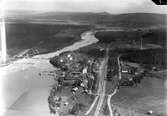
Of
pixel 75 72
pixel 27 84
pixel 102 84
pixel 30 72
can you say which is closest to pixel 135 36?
pixel 102 84

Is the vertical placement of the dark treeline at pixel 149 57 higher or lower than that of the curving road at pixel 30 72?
higher

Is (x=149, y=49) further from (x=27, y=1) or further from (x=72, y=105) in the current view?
(x=27, y=1)

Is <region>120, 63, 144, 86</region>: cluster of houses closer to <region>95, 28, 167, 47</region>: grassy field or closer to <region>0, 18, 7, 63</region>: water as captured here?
<region>95, 28, 167, 47</region>: grassy field

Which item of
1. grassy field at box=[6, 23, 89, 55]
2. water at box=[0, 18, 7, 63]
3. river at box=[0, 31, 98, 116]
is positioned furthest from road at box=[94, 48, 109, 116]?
water at box=[0, 18, 7, 63]

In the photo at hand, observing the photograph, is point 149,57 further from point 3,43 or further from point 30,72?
point 3,43

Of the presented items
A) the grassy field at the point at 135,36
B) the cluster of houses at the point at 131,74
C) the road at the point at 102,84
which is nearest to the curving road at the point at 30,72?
the road at the point at 102,84

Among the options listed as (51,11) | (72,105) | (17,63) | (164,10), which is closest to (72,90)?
(72,105)

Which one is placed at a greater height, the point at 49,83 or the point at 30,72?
the point at 30,72

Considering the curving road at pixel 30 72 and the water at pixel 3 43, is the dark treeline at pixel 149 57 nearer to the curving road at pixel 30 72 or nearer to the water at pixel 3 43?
the curving road at pixel 30 72

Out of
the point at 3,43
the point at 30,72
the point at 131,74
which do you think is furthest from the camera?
the point at 3,43
